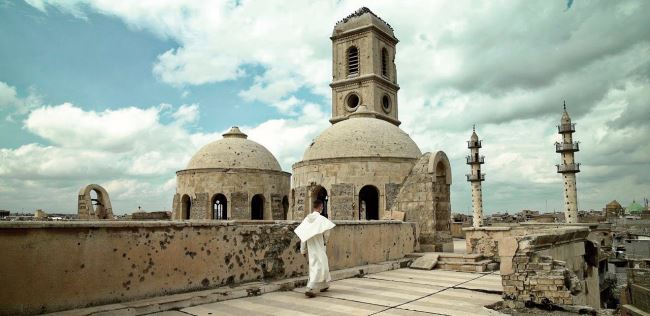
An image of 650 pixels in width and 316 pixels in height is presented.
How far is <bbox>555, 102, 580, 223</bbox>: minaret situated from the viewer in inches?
1335

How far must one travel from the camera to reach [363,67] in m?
33.5

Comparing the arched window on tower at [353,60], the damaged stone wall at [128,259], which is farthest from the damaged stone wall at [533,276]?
the arched window on tower at [353,60]

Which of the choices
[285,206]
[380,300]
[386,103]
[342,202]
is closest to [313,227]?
[380,300]

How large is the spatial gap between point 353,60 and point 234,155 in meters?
13.4

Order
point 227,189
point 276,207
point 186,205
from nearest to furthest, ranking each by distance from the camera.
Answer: point 227,189 → point 186,205 → point 276,207

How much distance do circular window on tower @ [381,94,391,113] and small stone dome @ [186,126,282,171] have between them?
33.6ft

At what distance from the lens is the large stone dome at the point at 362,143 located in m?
20.1

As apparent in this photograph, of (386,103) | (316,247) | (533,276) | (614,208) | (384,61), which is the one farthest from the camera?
(614,208)

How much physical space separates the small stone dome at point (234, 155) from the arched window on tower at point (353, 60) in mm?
10364

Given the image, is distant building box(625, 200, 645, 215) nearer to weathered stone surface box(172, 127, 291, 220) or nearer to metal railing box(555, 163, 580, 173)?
metal railing box(555, 163, 580, 173)

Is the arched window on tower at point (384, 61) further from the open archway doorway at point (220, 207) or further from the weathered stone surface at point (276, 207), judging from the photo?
the open archway doorway at point (220, 207)

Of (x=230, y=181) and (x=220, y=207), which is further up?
(x=230, y=181)

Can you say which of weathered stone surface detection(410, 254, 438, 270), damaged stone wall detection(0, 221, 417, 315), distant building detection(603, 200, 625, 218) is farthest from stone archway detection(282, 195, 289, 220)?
distant building detection(603, 200, 625, 218)

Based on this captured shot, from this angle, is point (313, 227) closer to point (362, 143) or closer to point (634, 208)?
point (362, 143)
